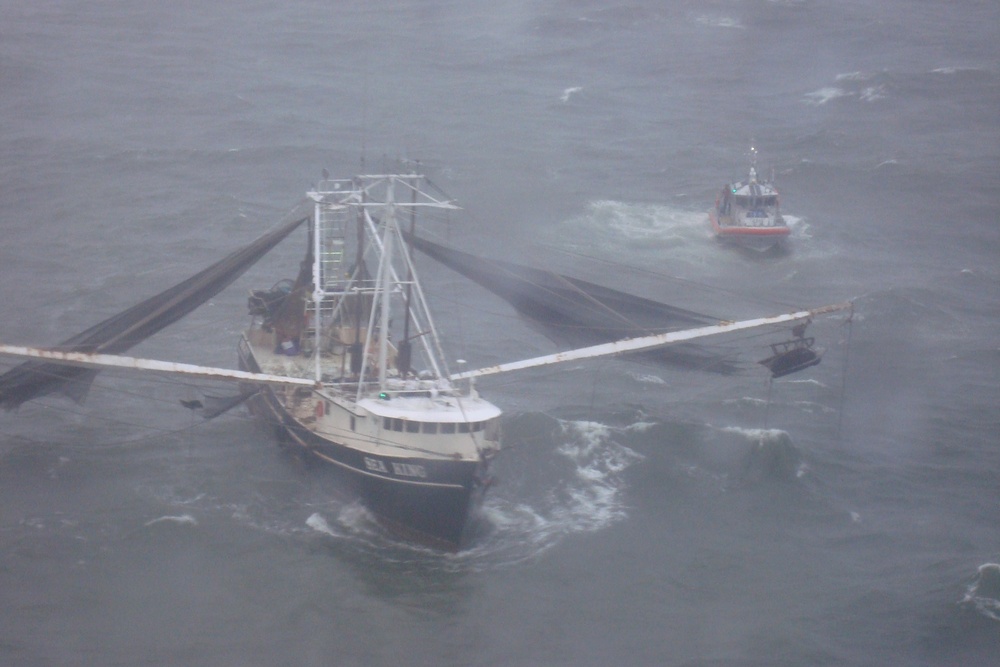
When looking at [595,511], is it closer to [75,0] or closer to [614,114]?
[614,114]

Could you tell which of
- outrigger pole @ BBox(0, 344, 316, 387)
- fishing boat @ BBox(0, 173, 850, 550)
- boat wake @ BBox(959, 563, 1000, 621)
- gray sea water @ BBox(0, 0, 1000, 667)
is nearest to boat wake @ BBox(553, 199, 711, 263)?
gray sea water @ BBox(0, 0, 1000, 667)

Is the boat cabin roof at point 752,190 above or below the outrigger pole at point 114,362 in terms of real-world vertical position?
above

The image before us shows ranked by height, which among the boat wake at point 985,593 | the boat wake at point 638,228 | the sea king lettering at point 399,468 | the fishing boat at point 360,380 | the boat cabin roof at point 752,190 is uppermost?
the boat cabin roof at point 752,190

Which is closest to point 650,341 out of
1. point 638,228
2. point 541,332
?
point 541,332

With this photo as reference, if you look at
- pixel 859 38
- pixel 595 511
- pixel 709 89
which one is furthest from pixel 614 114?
pixel 595 511

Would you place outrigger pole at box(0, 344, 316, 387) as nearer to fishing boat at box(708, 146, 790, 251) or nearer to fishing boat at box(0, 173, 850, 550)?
fishing boat at box(0, 173, 850, 550)

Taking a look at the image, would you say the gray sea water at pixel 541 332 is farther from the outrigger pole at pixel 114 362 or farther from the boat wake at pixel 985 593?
the outrigger pole at pixel 114 362

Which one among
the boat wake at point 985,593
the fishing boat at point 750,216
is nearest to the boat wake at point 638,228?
the fishing boat at point 750,216
